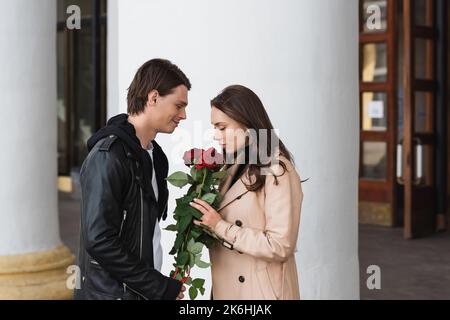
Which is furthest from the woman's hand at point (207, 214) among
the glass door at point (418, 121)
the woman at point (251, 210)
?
the glass door at point (418, 121)

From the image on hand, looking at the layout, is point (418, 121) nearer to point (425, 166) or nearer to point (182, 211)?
point (425, 166)

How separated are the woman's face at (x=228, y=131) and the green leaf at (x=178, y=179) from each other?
161mm

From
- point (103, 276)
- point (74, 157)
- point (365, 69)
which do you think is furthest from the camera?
point (74, 157)

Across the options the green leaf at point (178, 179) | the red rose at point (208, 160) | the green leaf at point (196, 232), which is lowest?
the green leaf at point (196, 232)

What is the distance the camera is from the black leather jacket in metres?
2.23

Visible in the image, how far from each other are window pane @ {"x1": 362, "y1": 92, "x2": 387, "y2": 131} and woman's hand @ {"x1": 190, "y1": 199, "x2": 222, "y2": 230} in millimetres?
7131

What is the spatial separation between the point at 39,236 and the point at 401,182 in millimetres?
4872

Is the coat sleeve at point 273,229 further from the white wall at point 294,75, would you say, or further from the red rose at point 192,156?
the white wall at point 294,75

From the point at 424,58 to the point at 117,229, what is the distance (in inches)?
282

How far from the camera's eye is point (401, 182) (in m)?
9.16

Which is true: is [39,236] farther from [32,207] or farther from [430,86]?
[430,86]

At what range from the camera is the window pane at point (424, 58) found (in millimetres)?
8742

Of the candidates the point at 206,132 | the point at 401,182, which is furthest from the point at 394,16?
the point at 206,132

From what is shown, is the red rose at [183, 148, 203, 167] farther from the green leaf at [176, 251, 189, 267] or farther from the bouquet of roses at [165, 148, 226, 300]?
the green leaf at [176, 251, 189, 267]
